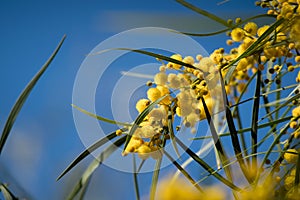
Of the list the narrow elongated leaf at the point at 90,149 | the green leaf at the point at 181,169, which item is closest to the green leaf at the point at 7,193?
the narrow elongated leaf at the point at 90,149

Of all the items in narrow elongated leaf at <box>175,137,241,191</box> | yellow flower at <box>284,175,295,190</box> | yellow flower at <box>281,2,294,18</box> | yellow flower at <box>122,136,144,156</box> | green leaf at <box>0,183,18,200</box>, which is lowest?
yellow flower at <box>284,175,295,190</box>

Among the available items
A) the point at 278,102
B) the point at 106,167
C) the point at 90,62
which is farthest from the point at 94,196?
the point at 278,102

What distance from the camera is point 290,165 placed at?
0.47 meters

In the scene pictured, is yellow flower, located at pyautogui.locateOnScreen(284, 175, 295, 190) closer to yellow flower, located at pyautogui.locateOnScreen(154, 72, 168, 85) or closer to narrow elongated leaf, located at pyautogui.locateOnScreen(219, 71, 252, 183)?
narrow elongated leaf, located at pyautogui.locateOnScreen(219, 71, 252, 183)

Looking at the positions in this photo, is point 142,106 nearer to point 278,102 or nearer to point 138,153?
point 138,153

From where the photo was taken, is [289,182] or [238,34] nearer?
[289,182]

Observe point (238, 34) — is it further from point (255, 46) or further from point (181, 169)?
point (181, 169)

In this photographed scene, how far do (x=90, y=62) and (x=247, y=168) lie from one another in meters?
0.22

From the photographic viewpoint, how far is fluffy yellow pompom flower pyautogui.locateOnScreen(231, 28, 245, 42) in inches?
20.3

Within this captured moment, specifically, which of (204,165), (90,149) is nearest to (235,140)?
(204,165)

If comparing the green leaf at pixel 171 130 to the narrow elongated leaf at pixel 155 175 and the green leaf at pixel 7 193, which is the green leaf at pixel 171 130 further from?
the green leaf at pixel 7 193

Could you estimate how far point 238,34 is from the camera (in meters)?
0.52

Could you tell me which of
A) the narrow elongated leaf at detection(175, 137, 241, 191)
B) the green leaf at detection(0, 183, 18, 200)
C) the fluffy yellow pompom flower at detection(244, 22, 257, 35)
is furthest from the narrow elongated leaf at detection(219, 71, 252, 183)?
the green leaf at detection(0, 183, 18, 200)

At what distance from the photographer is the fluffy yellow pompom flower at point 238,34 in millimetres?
516
